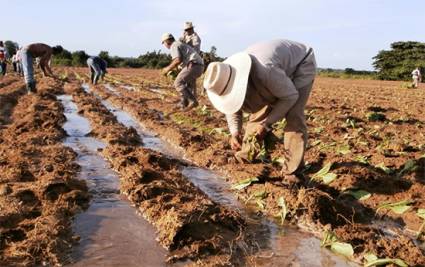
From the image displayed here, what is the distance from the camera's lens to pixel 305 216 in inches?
144

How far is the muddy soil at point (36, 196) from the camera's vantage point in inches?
111

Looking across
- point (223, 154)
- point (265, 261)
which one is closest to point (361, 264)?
point (265, 261)

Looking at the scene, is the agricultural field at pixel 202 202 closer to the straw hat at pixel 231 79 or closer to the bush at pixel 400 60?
the straw hat at pixel 231 79

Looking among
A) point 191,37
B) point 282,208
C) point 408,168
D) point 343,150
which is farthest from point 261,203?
point 191,37

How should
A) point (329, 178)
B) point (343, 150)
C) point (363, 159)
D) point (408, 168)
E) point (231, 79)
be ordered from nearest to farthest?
point (231, 79) < point (329, 178) < point (408, 168) < point (363, 159) < point (343, 150)

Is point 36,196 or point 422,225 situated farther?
point 36,196

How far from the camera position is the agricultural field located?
2.97 meters

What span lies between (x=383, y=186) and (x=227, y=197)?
1.46 metres

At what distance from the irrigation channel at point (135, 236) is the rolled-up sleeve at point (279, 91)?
32.8 inches

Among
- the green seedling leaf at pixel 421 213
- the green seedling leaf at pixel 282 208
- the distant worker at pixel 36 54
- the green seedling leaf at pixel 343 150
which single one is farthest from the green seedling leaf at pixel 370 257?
the distant worker at pixel 36 54

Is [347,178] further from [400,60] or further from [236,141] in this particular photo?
[400,60]

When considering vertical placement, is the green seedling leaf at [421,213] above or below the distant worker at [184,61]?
below

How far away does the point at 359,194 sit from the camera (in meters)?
4.19

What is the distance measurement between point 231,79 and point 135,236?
134 cm
